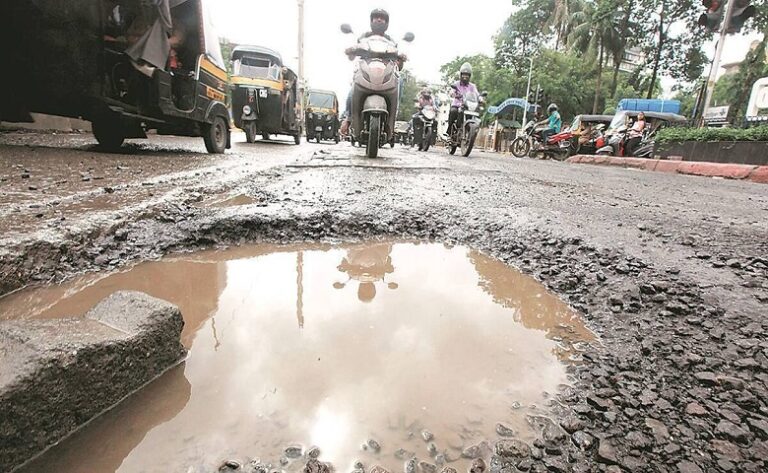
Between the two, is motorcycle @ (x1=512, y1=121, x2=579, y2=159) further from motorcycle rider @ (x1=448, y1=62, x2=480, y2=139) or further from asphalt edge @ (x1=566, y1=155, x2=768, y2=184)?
motorcycle rider @ (x1=448, y1=62, x2=480, y2=139)

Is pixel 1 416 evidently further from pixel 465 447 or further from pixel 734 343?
pixel 734 343

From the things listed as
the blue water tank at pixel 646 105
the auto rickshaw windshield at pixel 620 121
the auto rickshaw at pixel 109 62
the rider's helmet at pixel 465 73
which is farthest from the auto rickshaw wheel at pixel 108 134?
the blue water tank at pixel 646 105

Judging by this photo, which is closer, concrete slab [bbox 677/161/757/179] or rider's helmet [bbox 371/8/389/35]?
rider's helmet [bbox 371/8/389/35]

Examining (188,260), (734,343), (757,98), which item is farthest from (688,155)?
(188,260)

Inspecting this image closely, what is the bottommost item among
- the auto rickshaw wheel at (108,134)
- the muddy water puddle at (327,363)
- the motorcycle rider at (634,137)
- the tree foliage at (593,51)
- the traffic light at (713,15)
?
the muddy water puddle at (327,363)

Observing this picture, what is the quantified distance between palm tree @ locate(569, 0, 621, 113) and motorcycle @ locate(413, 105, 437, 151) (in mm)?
17091

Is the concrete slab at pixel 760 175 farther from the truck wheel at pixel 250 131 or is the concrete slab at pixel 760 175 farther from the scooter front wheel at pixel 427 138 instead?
the truck wheel at pixel 250 131

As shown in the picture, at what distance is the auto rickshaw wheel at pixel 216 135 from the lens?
5783mm

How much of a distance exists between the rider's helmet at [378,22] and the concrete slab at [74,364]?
5912 millimetres

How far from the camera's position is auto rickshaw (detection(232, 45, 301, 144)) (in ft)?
31.1

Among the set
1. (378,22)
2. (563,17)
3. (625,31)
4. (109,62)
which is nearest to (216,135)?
(109,62)

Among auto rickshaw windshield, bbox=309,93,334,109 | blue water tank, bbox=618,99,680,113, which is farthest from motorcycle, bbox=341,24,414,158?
blue water tank, bbox=618,99,680,113

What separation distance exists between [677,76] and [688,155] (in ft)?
74.1

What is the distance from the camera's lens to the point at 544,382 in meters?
0.94
